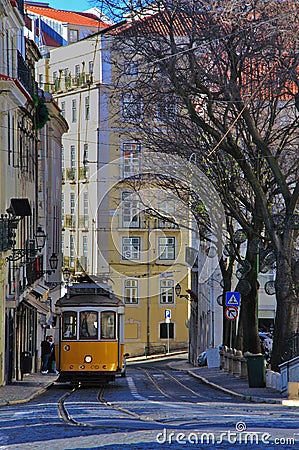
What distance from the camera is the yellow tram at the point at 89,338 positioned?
31203mm

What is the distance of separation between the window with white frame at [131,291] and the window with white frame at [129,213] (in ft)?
11.3

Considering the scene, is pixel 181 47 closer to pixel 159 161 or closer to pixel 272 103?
pixel 272 103

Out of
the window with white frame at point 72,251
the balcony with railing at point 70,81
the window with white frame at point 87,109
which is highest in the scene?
the balcony with railing at point 70,81

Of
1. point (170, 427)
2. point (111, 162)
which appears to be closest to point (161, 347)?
point (111, 162)

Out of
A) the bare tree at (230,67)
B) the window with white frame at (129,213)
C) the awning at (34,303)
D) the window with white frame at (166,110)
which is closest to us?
the bare tree at (230,67)

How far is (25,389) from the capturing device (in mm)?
30953

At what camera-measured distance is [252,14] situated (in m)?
25.5

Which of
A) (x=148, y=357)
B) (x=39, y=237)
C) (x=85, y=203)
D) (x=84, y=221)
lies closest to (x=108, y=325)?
(x=39, y=237)

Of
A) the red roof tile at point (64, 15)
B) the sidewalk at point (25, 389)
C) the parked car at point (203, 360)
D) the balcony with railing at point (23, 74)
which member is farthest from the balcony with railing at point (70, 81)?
the sidewalk at point (25, 389)

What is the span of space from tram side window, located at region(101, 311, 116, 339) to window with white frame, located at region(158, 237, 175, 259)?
35186 millimetres

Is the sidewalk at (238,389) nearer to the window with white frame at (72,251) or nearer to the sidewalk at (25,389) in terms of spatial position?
the sidewalk at (25,389)

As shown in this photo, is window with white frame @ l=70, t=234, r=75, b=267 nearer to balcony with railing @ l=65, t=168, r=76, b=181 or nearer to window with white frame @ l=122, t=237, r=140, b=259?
window with white frame @ l=122, t=237, r=140, b=259

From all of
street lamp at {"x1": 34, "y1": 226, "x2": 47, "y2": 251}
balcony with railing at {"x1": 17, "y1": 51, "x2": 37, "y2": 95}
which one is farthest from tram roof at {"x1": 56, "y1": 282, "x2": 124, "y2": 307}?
street lamp at {"x1": 34, "y1": 226, "x2": 47, "y2": 251}

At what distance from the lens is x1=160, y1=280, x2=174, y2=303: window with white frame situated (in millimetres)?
69500
